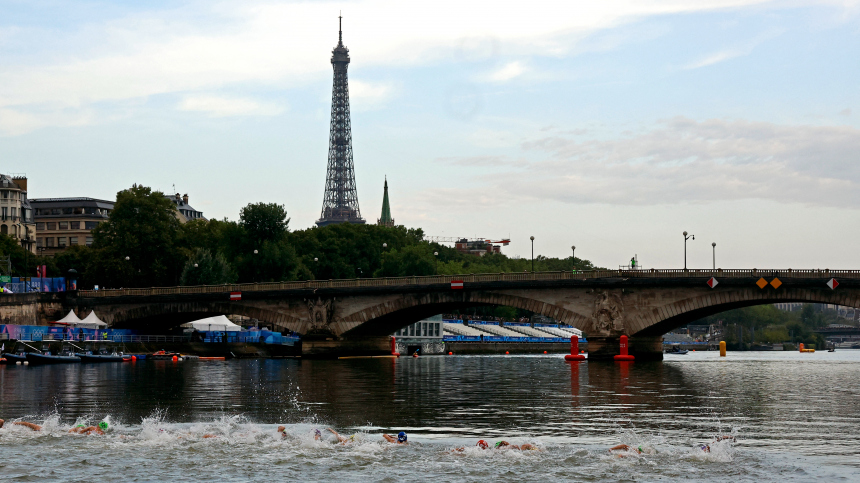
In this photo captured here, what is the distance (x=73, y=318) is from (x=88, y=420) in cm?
7142

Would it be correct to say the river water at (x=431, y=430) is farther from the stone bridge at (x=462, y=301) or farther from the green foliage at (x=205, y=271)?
the green foliage at (x=205, y=271)

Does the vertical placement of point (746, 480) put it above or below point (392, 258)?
below

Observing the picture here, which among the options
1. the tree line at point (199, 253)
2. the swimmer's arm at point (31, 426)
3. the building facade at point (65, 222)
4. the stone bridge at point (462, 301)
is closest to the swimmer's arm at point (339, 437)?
the swimmer's arm at point (31, 426)

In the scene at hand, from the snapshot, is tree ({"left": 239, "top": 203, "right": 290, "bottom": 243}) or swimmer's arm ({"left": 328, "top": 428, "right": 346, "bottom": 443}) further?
tree ({"left": 239, "top": 203, "right": 290, "bottom": 243})

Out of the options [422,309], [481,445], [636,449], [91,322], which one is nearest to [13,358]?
[91,322]

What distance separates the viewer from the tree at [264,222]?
141625 millimetres

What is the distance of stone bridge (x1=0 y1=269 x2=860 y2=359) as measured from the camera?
78.6 meters

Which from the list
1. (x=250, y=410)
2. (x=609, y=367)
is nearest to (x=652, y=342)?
(x=609, y=367)

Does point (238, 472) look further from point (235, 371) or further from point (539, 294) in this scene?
point (539, 294)

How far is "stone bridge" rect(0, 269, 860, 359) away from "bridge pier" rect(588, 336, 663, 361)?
87 mm

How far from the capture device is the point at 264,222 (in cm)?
14162

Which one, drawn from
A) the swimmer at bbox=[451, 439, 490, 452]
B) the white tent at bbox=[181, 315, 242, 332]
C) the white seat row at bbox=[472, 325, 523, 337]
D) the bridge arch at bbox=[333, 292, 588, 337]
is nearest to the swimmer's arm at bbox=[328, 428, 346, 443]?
the swimmer at bbox=[451, 439, 490, 452]

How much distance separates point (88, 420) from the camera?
101ft

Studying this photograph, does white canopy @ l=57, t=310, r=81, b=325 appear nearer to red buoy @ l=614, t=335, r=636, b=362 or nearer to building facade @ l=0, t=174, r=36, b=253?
red buoy @ l=614, t=335, r=636, b=362
